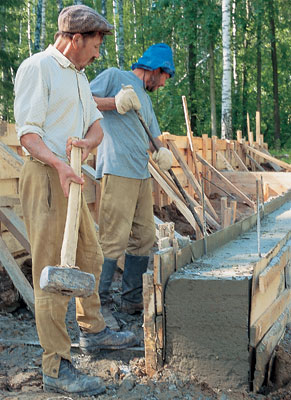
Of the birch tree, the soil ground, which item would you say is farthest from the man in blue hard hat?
the birch tree

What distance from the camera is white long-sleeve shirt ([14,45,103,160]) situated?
260cm

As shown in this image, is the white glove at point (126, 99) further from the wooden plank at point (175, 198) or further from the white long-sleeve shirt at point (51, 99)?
the wooden plank at point (175, 198)

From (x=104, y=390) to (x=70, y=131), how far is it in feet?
4.42

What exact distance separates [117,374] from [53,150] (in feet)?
4.18

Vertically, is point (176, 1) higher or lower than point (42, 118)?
higher

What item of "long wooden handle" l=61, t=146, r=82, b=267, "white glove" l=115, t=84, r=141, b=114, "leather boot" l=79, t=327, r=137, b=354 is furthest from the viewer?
"white glove" l=115, t=84, r=141, b=114

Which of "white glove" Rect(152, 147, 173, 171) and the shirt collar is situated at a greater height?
the shirt collar

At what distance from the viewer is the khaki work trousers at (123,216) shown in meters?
3.88

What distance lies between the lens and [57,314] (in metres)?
2.68

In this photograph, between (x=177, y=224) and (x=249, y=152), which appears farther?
(x=249, y=152)

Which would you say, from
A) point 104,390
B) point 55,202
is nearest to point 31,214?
point 55,202

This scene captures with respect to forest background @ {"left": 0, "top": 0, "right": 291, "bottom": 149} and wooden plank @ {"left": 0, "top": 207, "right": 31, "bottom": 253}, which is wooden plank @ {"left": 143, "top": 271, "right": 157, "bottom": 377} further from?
forest background @ {"left": 0, "top": 0, "right": 291, "bottom": 149}

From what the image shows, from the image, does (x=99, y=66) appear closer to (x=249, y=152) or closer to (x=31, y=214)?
(x=249, y=152)

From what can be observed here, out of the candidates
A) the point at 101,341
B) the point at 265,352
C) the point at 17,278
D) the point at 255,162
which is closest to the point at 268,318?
the point at 265,352
